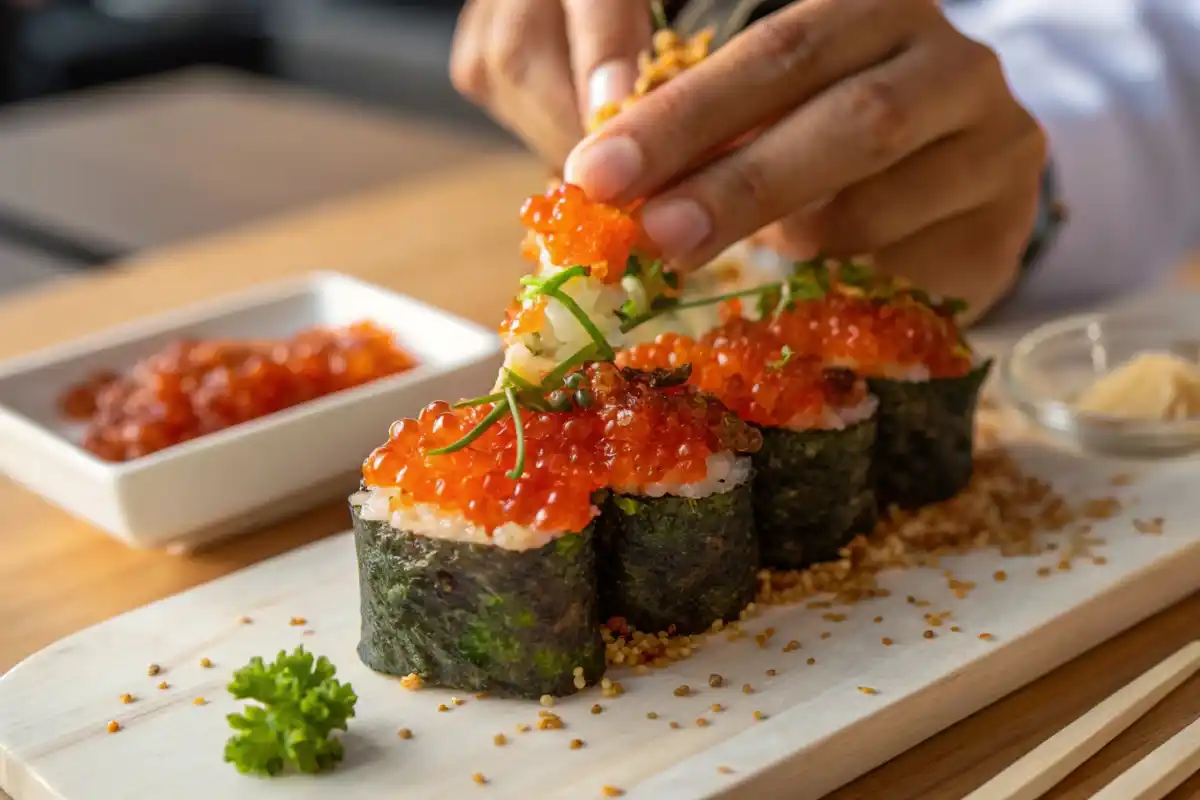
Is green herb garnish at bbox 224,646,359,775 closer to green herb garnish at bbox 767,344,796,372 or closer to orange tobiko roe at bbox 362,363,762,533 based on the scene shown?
orange tobiko roe at bbox 362,363,762,533

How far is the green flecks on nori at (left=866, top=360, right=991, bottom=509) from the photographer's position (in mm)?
1634

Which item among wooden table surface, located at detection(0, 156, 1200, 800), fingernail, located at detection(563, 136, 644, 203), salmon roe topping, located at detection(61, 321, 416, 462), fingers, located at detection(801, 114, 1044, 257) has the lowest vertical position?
wooden table surface, located at detection(0, 156, 1200, 800)

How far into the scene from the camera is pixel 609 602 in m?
1.43

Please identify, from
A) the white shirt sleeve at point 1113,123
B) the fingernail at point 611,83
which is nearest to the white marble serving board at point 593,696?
the fingernail at point 611,83

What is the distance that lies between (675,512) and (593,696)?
191 millimetres

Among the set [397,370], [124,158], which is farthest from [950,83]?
[124,158]

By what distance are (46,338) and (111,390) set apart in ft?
1.99

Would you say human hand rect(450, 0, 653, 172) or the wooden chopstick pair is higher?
human hand rect(450, 0, 653, 172)

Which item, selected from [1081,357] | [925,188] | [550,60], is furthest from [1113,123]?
[550,60]

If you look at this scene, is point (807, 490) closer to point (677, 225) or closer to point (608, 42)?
point (677, 225)

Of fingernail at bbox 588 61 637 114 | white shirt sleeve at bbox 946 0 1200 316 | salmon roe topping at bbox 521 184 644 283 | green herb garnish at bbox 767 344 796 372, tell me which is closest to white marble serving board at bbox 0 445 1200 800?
green herb garnish at bbox 767 344 796 372

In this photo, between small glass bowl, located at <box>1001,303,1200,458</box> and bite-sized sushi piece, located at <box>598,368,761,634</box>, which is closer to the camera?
bite-sized sushi piece, located at <box>598,368,761,634</box>

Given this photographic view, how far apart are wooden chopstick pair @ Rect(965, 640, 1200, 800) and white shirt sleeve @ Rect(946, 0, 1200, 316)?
1218 millimetres

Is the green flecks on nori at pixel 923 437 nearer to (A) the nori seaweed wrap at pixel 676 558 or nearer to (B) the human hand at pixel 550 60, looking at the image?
(A) the nori seaweed wrap at pixel 676 558
